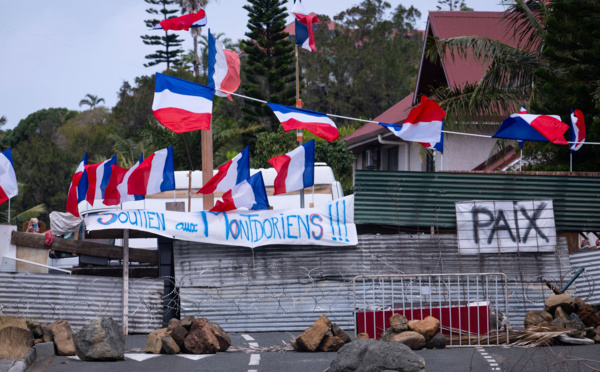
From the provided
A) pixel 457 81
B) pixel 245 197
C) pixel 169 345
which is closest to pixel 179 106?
pixel 245 197

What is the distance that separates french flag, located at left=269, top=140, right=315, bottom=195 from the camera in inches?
530

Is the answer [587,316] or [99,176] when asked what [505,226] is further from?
[99,176]

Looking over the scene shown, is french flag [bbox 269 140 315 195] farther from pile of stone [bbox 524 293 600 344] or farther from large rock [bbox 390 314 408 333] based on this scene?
pile of stone [bbox 524 293 600 344]

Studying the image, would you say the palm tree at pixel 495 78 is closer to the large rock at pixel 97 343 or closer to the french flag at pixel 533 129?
the french flag at pixel 533 129

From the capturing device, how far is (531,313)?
34.9 ft

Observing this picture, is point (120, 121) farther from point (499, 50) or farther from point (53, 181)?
point (499, 50)

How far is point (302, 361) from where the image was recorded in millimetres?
9281

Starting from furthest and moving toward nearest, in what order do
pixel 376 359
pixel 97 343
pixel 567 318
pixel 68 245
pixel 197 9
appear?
pixel 197 9, pixel 68 245, pixel 567 318, pixel 97 343, pixel 376 359

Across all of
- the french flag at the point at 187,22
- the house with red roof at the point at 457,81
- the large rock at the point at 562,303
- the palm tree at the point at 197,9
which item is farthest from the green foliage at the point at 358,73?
the large rock at the point at 562,303

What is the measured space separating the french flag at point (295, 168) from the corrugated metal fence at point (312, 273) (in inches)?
48.2

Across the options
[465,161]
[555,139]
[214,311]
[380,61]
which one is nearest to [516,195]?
[555,139]

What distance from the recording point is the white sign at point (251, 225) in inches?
496

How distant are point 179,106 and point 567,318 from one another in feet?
23.4

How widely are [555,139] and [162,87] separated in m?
6.95
